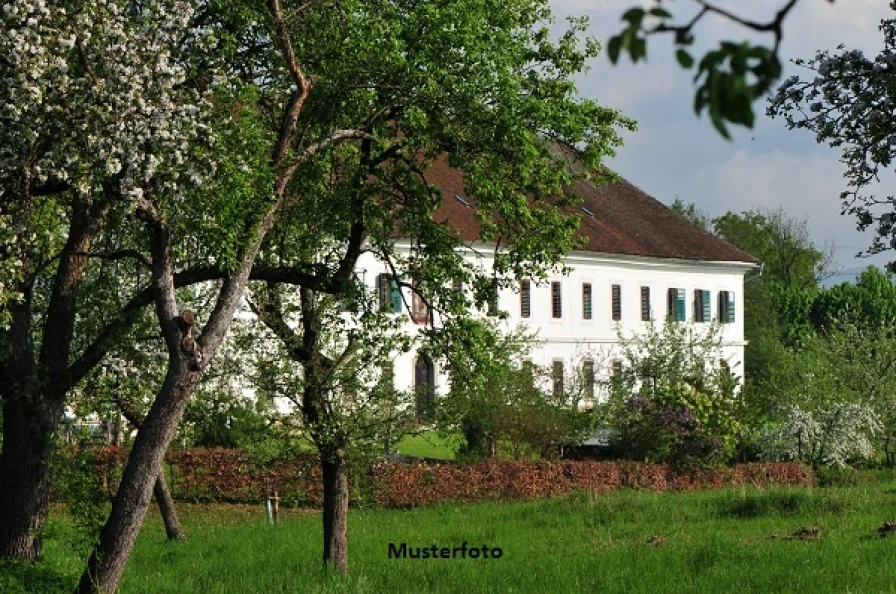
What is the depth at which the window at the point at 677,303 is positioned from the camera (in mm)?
67188

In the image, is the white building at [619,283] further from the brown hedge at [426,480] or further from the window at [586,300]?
the brown hedge at [426,480]

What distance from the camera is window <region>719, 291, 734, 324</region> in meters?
69.9

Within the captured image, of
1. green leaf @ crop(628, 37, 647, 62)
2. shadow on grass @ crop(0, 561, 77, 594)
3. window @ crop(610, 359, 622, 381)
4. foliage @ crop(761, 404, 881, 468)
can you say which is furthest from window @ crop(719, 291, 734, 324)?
green leaf @ crop(628, 37, 647, 62)

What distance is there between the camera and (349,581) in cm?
1797

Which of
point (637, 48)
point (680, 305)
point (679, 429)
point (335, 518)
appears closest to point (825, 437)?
point (679, 429)

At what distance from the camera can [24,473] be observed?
57.9 feet

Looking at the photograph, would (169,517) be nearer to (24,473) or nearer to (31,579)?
(24,473)

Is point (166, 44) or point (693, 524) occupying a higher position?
point (166, 44)

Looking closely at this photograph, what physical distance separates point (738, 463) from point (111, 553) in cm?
2306

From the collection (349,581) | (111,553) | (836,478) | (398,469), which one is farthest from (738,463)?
(111,553)

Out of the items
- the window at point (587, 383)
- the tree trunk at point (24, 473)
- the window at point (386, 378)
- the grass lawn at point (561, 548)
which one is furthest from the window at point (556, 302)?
the tree trunk at point (24, 473)

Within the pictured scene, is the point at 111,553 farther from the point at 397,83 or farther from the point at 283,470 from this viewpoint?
the point at 283,470

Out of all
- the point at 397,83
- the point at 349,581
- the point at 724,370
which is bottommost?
the point at 349,581

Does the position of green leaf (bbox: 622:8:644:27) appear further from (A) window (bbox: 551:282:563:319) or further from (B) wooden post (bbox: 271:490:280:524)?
(A) window (bbox: 551:282:563:319)
